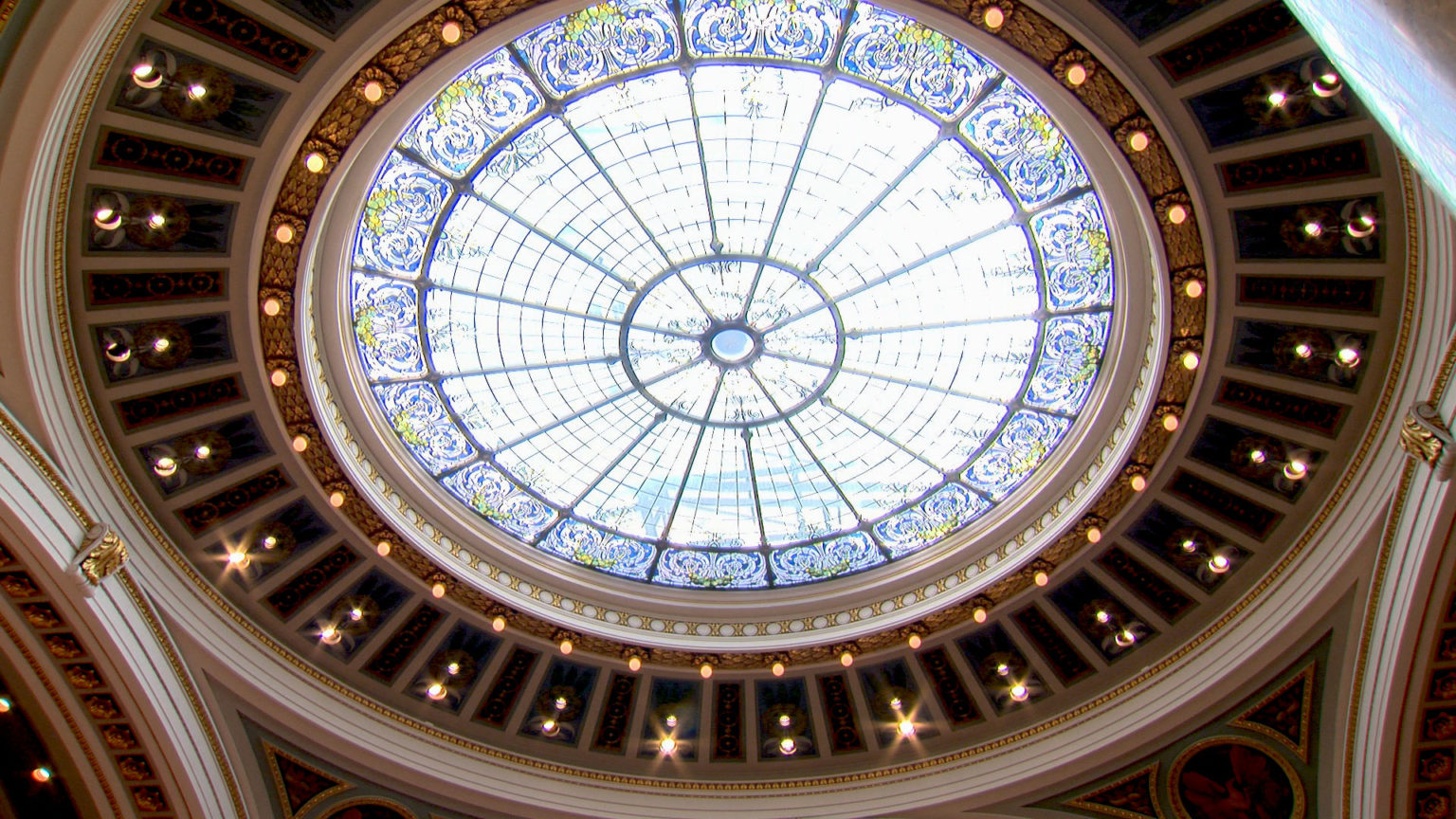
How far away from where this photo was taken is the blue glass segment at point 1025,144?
1171 centimetres

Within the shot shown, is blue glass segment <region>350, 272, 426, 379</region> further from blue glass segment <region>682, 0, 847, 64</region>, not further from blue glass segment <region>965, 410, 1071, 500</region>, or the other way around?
blue glass segment <region>965, 410, 1071, 500</region>

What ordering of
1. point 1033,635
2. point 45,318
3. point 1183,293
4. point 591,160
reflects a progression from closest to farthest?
point 45,318 < point 1183,293 < point 591,160 < point 1033,635

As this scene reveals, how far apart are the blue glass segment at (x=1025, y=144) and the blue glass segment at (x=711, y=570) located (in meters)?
7.21

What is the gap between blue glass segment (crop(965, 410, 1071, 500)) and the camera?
14.3 metres

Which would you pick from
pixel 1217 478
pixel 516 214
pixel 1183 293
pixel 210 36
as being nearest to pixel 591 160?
pixel 516 214

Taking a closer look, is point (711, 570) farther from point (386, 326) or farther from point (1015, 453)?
point (386, 326)

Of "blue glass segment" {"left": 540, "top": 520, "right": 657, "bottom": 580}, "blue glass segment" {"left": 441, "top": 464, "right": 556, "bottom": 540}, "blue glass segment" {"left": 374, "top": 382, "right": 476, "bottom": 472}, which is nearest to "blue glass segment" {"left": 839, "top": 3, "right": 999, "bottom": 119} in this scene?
"blue glass segment" {"left": 374, "top": 382, "right": 476, "bottom": 472}

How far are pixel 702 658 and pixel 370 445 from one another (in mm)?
5938

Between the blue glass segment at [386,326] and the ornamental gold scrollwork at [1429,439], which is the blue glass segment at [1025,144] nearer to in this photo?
the ornamental gold scrollwork at [1429,439]

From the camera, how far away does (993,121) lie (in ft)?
39.1

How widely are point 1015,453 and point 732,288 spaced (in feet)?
16.2

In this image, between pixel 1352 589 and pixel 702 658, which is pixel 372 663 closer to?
pixel 702 658

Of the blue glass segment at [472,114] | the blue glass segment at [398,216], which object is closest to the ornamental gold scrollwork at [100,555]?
the blue glass segment at [398,216]

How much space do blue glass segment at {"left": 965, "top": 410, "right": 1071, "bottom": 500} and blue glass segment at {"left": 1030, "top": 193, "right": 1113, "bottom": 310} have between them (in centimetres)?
185
